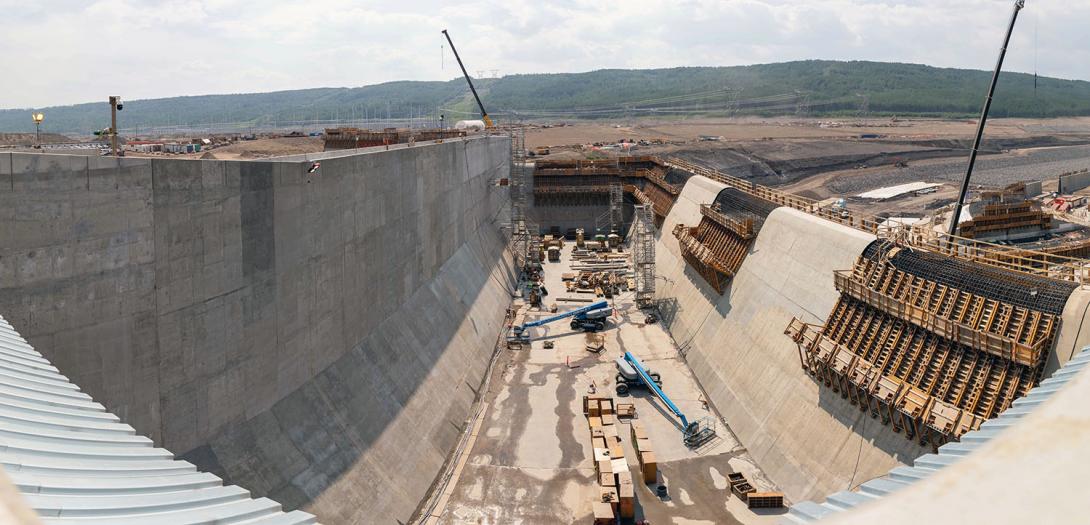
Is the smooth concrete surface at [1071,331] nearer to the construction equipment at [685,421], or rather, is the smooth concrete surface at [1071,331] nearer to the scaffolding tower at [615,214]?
the construction equipment at [685,421]

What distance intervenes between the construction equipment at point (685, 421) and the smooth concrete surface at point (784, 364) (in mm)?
1018

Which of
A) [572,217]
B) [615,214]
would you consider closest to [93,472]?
[615,214]

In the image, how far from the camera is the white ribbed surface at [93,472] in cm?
514

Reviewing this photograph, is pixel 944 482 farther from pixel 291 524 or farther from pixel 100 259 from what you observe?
pixel 100 259

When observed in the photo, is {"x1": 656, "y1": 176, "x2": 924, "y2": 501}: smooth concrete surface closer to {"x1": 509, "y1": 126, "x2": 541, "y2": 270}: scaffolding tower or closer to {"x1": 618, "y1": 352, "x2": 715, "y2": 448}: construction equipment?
{"x1": 618, "y1": 352, "x2": 715, "y2": 448}: construction equipment

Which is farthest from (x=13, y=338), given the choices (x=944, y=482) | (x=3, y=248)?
(x=944, y=482)

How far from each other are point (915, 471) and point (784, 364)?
19.8m

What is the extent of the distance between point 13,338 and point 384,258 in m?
16.6

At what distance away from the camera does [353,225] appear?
77.1ft

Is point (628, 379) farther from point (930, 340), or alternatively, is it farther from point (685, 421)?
point (930, 340)

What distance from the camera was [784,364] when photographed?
25750 mm

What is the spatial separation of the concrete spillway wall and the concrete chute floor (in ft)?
5.55

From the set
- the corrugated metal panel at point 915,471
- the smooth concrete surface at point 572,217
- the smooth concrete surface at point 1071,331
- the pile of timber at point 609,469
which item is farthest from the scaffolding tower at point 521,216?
the corrugated metal panel at point 915,471

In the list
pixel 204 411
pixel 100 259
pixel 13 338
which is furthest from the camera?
pixel 204 411
